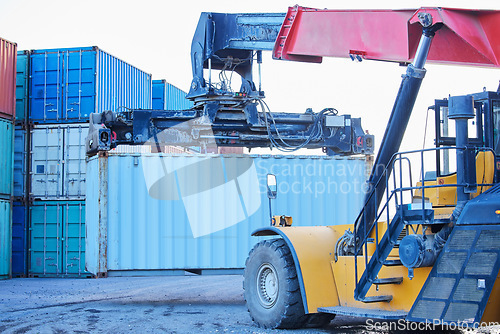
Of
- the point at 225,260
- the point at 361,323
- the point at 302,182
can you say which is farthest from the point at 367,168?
the point at 361,323

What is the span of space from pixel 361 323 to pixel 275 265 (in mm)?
1832

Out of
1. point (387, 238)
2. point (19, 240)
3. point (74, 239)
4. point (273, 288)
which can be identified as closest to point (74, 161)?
point (74, 239)

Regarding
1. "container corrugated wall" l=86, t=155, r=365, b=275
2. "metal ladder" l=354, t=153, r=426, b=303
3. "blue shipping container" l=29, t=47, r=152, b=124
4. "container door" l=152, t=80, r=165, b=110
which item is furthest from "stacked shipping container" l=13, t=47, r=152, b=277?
"metal ladder" l=354, t=153, r=426, b=303

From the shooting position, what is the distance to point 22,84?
70.6ft

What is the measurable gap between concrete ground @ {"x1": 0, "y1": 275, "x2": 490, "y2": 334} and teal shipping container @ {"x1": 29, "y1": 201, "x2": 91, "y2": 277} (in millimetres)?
1437

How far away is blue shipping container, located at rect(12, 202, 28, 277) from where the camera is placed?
2052cm

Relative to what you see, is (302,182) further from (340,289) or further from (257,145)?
(340,289)

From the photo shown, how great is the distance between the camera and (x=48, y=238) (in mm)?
20359

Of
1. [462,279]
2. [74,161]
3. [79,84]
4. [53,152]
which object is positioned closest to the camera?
[462,279]

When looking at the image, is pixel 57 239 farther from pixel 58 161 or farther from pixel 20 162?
pixel 20 162

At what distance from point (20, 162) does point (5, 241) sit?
8.44 ft

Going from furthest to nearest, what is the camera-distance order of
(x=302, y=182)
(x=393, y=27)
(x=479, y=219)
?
(x=302, y=182), (x=393, y=27), (x=479, y=219)

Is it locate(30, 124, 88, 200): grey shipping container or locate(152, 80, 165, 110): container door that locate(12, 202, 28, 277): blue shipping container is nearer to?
locate(30, 124, 88, 200): grey shipping container

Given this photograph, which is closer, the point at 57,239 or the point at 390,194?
the point at 390,194
